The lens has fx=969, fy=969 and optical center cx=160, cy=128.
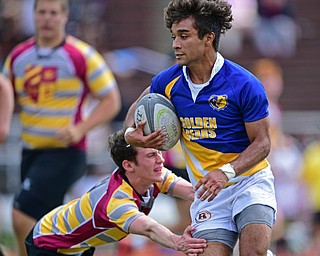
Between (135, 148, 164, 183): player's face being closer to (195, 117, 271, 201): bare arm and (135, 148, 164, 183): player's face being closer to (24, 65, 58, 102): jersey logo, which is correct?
(195, 117, 271, 201): bare arm

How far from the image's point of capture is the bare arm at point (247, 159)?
19.1ft

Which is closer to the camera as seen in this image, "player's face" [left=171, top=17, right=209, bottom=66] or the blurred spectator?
"player's face" [left=171, top=17, right=209, bottom=66]

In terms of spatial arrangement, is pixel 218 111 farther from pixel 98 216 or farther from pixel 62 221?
pixel 62 221

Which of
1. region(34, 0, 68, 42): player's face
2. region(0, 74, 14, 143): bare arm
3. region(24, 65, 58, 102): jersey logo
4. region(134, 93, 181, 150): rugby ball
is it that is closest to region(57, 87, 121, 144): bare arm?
region(24, 65, 58, 102): jersey logo

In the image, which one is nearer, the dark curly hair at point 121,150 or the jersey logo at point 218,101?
the jersey logo at point 218,101

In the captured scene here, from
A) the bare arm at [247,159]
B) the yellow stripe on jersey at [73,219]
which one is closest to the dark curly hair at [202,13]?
the bare arm at [247,159]

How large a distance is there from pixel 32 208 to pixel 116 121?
5.28 meters

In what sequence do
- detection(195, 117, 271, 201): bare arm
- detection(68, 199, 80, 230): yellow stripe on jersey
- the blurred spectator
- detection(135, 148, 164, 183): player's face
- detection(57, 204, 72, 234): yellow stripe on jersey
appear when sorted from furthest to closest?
the blurred spectator, detection(57, 204, 72, 234): yellow stripe on jersey, detection(68, 199, 80, 230): yellow stripe on jersey, detection(135, 148, 164, 183): player's face, detection(195, 117, 271, 201): bare arm

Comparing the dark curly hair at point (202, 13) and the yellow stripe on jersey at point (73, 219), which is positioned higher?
the dark curly hair at point (202, 13)

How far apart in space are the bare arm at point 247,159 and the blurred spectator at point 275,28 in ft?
31.0

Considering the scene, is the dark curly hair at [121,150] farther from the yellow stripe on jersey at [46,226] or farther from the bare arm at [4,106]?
the bare arm at [4,106]

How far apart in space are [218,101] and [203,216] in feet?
2.46

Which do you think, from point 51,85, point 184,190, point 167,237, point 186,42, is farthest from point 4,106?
point 167,237

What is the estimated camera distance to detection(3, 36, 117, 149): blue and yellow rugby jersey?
27.6 feet
